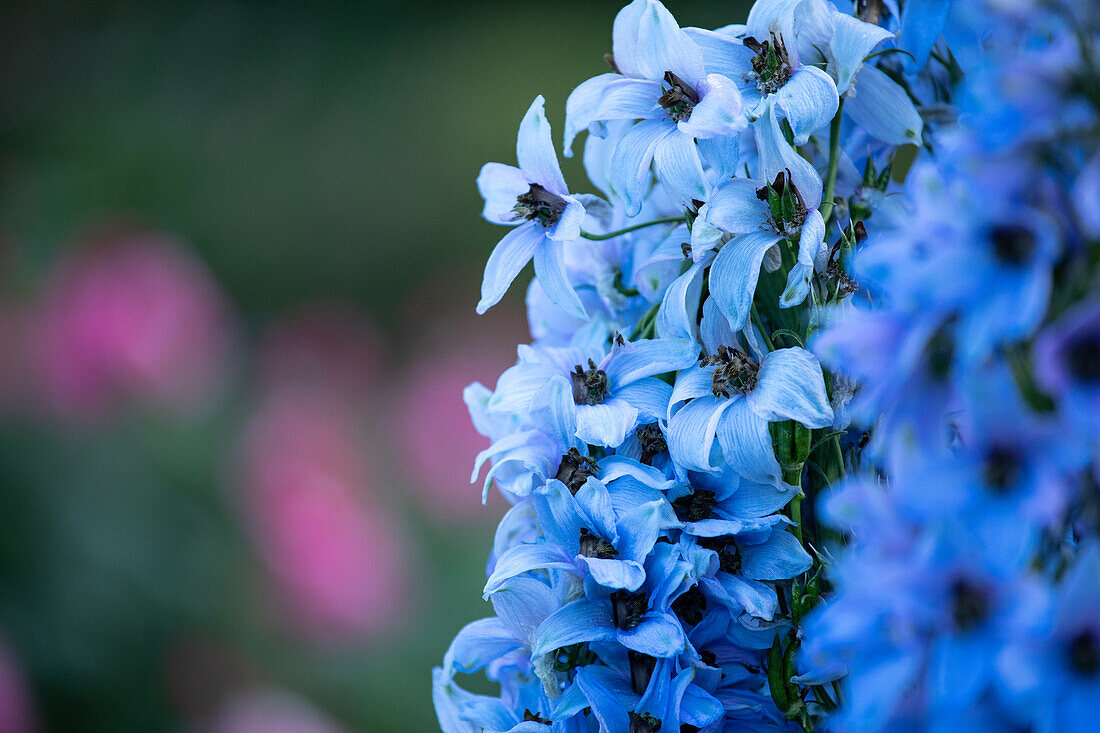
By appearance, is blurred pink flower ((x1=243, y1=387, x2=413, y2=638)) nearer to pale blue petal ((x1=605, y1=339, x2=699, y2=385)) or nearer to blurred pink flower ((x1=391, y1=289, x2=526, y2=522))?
blurred pink flower ((x1=391, y1=289, x2=526, y2=522))

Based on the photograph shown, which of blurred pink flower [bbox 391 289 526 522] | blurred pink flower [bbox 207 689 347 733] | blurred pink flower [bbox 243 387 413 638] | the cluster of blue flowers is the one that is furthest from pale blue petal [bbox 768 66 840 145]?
blurred pink flower [bbox 391 289 526 522]

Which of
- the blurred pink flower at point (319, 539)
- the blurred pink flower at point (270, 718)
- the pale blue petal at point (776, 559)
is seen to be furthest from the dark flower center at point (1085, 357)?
the blurred pink flower at point (319, 539)

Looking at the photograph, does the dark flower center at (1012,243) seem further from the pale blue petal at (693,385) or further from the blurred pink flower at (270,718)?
the blurred pink flower at (270,718)

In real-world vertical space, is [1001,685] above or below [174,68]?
below

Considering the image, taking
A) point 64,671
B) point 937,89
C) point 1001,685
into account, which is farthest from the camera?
point 64,671

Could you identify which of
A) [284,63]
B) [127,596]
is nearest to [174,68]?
[284,63]

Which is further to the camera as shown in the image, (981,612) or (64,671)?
(64,671)

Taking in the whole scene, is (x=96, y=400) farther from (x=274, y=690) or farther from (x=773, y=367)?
(x=773, y=367)
